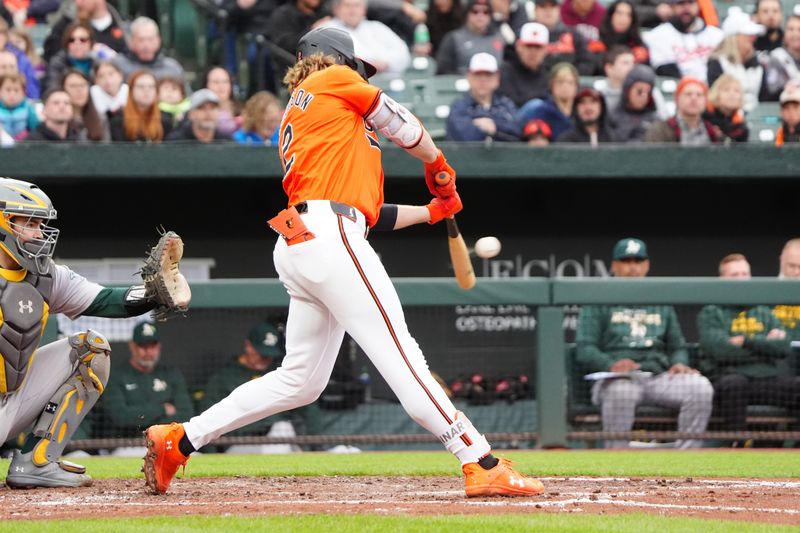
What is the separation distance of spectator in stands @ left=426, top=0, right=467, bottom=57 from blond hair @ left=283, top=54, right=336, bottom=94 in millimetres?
6622

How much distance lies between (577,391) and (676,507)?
11.3 ft

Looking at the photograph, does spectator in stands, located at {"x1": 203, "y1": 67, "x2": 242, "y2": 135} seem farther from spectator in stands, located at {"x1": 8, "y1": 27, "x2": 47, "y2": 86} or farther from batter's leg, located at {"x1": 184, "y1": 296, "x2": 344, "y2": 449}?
batter's leg, located at {"x1": 184, "y1": 296, "x2": 344, "y2": 449}

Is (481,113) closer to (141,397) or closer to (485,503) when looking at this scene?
(141,397)

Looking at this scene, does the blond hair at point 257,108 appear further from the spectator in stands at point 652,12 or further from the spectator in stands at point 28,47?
the spectator in stands at point 652,12

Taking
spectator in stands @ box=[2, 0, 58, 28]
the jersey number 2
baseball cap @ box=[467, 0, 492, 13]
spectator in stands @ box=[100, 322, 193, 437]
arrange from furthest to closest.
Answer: spectator in stands @ box=[2, 0, 58, 28] < baseball cap @ box=[467, 0, 492, 13] < spectator in stands @ box=[100, 322, 193, 437] < the jersey number 2

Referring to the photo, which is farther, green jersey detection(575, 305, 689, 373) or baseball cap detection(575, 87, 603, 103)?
baseball cap detection(575, 87, 603, 103)

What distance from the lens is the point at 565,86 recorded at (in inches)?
412

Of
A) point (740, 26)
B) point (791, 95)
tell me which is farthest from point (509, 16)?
point (791, 95)

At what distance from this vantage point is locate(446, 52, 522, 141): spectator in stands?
32.9ft

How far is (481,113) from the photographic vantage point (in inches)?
398

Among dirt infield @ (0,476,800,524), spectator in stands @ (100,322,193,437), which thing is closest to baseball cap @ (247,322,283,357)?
spectator in stands @ (100,322,193,437)

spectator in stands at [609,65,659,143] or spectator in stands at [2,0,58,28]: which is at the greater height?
spectator in stands at [2,0,58,28]

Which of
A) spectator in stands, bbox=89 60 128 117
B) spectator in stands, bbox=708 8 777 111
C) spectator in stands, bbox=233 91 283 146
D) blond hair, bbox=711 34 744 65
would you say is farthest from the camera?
blond hair, bbox=711 34 744 65

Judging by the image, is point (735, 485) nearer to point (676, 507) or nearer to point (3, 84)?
point (676, 507)
